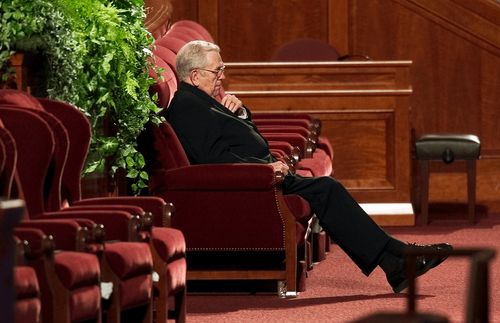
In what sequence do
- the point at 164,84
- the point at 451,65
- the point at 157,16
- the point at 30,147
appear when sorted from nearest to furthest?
the point at 30,147
the point at 164,84
the point at 157,16
the point at 451,65

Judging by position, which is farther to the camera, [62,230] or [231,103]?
[231,103]

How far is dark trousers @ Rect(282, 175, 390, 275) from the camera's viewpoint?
6156 millimetres

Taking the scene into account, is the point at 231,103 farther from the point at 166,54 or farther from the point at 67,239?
the point at 67,239

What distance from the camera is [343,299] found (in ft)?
19.9

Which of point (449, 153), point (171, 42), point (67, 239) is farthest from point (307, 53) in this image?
point (67, 239)

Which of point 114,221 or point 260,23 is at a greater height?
point 260,23

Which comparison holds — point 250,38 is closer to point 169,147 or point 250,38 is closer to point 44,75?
point 169,147

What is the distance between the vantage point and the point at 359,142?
9.15 meters

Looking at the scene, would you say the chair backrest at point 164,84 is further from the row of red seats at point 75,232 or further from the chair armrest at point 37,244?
the chair armrest at point 37,244

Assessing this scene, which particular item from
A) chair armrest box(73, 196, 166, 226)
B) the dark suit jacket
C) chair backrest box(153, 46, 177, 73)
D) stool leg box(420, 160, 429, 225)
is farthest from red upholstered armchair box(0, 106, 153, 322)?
stool leg box(420, 160, 429, 225)

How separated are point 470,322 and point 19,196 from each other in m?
2.24

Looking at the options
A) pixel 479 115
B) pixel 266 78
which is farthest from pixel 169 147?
pixel 479 115

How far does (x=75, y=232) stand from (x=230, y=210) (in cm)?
186

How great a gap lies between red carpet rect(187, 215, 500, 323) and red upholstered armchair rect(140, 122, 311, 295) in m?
0.14
